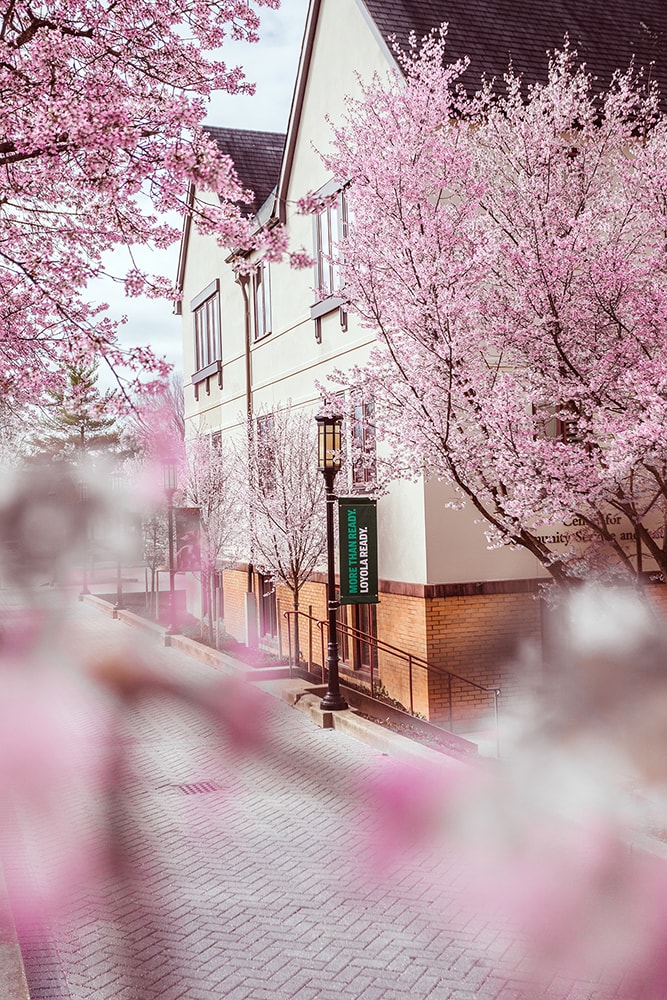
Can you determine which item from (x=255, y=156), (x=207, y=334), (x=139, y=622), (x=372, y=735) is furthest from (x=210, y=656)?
(x=255, y=156)

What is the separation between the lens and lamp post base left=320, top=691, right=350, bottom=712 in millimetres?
14531

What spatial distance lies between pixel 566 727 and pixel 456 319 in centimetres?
620

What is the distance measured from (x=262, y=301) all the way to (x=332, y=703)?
12431mm

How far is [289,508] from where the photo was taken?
1869cm

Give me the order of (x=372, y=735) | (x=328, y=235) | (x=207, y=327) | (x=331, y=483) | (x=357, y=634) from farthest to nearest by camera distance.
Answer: (x=207, y=327) → (x=328, y=235) → (x=357, y=634) → (x=331, y=483) → (x=372, y=735)

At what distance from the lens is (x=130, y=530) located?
227 ft

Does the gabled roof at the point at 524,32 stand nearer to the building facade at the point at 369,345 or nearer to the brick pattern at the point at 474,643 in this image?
the building facade at the point at 369,345

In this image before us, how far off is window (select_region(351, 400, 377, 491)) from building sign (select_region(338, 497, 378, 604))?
419 millimetres

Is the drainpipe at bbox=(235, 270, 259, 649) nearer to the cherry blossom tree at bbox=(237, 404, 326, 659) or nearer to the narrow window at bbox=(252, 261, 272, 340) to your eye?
the narrow window at bbox=(252, 261, 272, 340)

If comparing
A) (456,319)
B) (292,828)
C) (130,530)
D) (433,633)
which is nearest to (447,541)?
(433,633)

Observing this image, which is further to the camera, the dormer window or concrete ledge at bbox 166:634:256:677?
the dormer window

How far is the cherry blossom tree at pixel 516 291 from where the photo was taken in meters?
11.2

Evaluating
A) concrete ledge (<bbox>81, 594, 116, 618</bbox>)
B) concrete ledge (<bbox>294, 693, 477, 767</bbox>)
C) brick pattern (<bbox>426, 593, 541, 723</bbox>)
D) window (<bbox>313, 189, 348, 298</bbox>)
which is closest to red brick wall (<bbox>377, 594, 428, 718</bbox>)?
brick pattern (<bbox>426, 593, 541, 723</bbox>)

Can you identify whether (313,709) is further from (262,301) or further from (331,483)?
(262,301)
